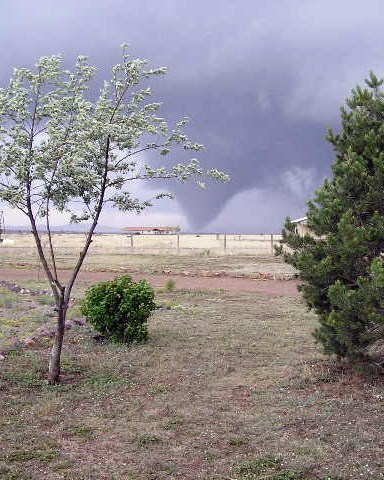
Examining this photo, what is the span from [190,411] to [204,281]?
17.4 metres

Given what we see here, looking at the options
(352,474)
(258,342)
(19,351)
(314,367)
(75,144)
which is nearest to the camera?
(352,474)

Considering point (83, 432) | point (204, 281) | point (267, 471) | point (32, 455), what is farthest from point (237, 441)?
point (204, 281)

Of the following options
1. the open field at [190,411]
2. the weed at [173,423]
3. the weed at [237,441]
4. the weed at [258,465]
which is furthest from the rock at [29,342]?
the weed at [258,465]

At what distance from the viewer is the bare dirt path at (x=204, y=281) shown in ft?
70.5

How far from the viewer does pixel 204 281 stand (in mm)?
24266

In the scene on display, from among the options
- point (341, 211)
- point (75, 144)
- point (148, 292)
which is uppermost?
point (75, 144)

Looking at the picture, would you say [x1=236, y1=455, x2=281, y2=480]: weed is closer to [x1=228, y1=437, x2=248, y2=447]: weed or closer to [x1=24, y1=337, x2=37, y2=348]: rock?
[x1=228, y1=437, x2=248, y2=447]: weed

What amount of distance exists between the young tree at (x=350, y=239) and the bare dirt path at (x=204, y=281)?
39.6 ft

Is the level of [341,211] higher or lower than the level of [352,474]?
higher

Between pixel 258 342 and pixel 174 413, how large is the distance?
4458mm

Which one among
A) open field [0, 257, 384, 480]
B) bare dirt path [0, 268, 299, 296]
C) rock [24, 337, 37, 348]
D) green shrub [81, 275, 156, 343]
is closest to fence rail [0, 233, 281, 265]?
bare dirt path [0, 268, 299, 296]

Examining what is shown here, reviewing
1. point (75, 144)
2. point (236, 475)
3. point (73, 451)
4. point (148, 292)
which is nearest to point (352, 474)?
point (236, 475)

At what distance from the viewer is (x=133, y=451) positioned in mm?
5656

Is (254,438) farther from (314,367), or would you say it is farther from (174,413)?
(314,367)
